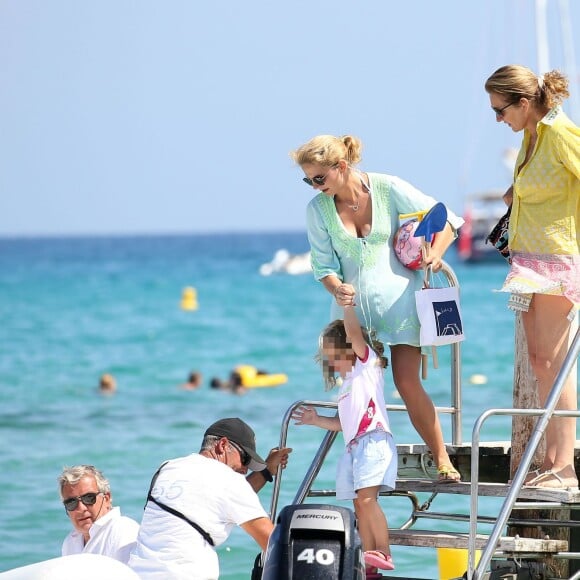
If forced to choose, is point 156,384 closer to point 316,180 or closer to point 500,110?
point 316,180

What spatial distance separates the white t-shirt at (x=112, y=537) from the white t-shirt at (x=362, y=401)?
1.06 metres

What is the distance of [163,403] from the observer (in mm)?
21219

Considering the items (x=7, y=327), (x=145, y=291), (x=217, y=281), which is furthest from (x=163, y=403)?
(x=217, y=281)

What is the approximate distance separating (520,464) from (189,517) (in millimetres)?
1390

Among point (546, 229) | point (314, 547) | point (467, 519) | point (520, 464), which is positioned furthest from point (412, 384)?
point (314, 547)

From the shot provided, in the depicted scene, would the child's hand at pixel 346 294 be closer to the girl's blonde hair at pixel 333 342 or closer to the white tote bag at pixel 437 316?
the girl's blonde hair at pixel 333 342

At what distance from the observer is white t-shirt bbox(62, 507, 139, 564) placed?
19.1 feet

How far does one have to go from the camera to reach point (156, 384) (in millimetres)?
24469

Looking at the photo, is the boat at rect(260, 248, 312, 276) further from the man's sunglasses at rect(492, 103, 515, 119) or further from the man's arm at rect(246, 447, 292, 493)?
the man's sunglasses at rect(492, 103, 515, 119)

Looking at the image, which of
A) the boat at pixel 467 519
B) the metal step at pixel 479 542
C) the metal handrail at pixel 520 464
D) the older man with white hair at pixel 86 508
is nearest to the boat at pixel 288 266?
the boat at pixel 467 519

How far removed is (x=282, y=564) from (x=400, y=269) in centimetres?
177

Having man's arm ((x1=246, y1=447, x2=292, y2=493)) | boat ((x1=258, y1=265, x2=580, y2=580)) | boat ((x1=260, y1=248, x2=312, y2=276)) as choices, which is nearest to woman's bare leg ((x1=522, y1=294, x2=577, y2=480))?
boat ((x1=258, y1=265, x2=580, y2=580))

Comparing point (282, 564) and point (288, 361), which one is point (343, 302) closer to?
point (282, 564)

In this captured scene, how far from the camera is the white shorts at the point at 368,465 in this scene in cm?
579
